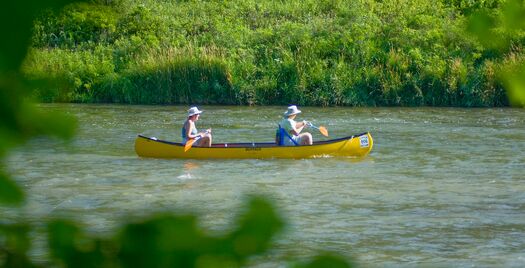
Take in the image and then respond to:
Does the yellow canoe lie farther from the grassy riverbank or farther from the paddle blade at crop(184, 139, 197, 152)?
the grassy riverbank

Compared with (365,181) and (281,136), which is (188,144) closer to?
(281,136)

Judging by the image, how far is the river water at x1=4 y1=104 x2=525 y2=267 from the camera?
11539 millimetres

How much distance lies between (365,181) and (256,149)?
2601 millimetres

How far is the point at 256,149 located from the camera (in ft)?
59.9

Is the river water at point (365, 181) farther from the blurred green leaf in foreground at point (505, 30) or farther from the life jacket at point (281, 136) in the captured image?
the blurred green leaf in foreground at point (505, 30)

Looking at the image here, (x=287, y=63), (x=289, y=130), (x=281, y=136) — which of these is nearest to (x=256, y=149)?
(x=281, y=136)

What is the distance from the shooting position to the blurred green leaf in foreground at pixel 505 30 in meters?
1.21

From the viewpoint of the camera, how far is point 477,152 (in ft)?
63.0

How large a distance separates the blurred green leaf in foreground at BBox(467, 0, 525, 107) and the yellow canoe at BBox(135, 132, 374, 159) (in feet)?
55.3

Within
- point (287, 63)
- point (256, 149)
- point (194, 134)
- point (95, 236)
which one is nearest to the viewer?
point (95, 236)

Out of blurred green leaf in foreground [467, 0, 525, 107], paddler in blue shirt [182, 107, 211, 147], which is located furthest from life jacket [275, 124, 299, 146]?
blurred green leaf in foreground [467, 0, 525, 107]

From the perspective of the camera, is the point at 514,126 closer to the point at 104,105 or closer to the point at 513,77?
the point at 104,105

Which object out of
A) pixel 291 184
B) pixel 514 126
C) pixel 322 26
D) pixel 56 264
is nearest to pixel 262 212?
pixel 56 264

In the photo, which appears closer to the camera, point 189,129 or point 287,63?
point 189,129
